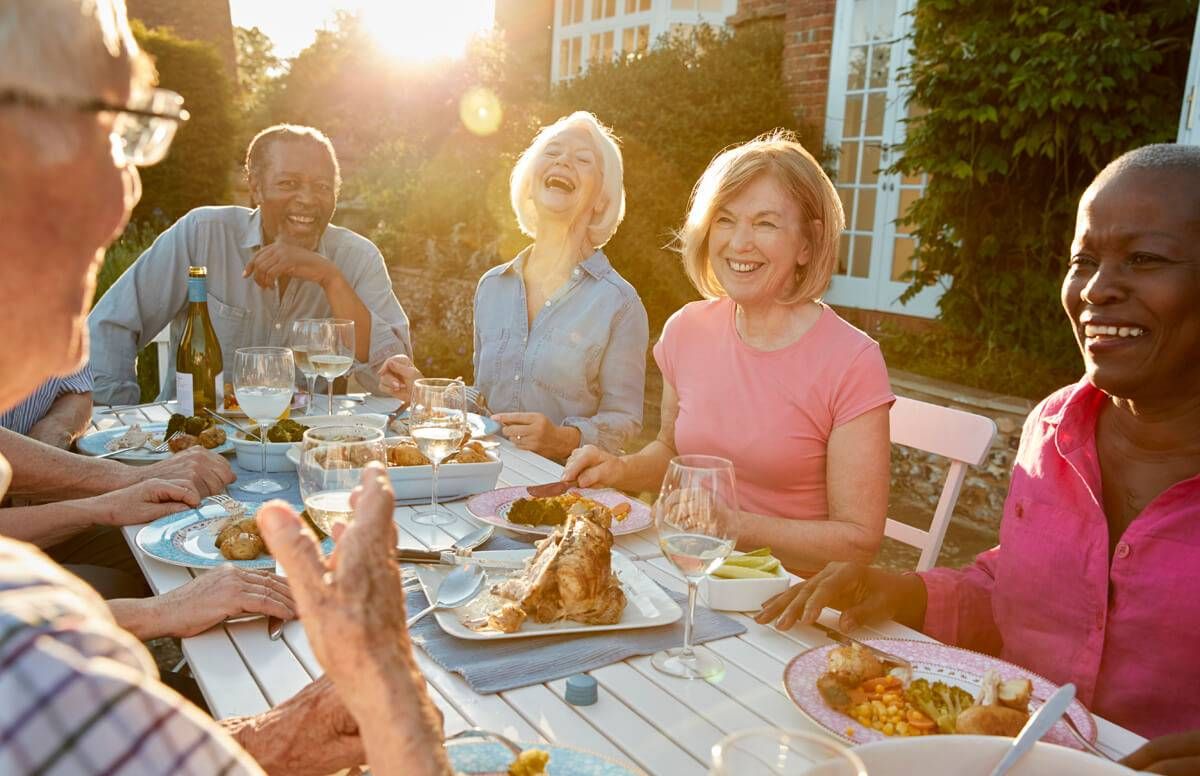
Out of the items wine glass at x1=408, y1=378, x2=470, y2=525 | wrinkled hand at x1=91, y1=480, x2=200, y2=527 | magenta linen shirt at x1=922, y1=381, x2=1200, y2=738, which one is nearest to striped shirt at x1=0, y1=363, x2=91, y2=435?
wrinkled hand at x1=91, y1=480, x2=200, y2=527

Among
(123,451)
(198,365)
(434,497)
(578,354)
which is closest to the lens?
(434,497)

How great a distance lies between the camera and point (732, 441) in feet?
9.23

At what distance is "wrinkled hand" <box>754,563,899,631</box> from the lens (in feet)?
5.66

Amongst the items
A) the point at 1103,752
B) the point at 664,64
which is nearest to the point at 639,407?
the point at 1103,752

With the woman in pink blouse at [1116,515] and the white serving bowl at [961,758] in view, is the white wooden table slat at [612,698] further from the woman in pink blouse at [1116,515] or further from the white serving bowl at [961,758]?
the white serving bowl at [961,758]

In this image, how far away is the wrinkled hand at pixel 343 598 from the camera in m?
0.68

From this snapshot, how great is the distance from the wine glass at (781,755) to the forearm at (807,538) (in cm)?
162

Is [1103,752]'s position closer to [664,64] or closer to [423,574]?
[423,574]

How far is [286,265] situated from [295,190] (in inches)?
15.8

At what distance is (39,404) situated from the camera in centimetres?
295

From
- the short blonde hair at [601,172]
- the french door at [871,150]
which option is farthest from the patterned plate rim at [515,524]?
the french door at [871,150]

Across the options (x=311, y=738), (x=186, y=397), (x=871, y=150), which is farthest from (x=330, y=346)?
(x=871, y=150)

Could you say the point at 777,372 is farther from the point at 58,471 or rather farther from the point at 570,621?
the point at 58,471

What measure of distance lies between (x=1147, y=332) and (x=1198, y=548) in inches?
16.5
